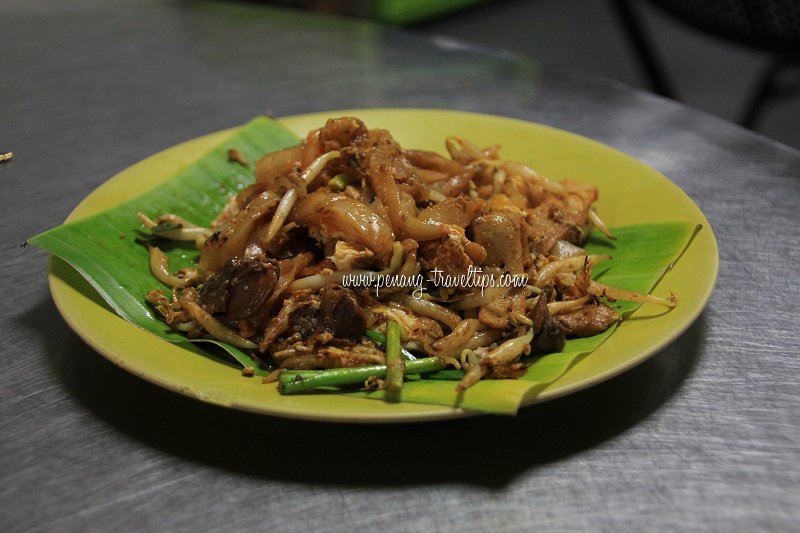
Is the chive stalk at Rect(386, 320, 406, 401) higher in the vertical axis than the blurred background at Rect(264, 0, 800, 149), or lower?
higher

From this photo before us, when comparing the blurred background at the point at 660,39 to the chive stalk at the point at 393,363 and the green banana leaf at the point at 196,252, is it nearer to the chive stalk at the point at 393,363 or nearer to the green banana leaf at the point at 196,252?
the green banana leaf at the point at 196,252

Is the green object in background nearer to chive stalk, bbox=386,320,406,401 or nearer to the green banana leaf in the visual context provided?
the green banana leaf

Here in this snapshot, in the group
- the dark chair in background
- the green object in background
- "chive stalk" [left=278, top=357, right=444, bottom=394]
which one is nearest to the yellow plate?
"chive stalk" [left=278, top=357, right=444, bottom=394]

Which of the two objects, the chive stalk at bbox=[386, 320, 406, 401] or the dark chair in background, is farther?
the dark chair in background

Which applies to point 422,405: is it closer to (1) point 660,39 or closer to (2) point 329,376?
(2) point 329,376

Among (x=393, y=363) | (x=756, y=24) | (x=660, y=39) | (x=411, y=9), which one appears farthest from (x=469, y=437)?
(x=660, y=39)

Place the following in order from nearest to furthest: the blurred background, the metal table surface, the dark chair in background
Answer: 1. the metal table surface
2. the dark chair in background
3. the blurred background

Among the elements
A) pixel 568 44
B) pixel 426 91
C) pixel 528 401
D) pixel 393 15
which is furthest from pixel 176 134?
pixel 568 44
